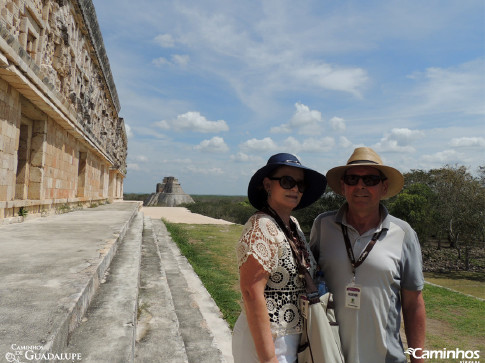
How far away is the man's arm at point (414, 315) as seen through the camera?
1.81m

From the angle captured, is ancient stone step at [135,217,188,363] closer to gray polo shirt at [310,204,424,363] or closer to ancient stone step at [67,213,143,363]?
ancient stone step at [67,213,143,363]

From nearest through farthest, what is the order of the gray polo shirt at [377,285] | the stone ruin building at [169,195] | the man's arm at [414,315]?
the gray polo shirt at [377,285], the man's arm at [414,315], the stone ruin building at [169,195]

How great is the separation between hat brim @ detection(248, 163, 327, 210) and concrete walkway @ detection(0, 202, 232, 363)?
44.4 inches

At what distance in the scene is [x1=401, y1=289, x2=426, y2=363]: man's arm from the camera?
181 centimetres

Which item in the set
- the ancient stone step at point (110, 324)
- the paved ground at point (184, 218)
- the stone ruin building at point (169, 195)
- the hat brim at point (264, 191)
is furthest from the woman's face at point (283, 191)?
the stone ruin building at point (169, 195)

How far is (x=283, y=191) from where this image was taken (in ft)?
5.98

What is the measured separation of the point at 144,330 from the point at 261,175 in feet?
5.72

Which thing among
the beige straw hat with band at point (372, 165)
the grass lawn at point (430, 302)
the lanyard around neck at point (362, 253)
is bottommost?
the grass lawn at point (430, 302)

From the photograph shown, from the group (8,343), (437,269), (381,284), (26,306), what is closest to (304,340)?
(381,284)

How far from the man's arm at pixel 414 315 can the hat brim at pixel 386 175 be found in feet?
2.09

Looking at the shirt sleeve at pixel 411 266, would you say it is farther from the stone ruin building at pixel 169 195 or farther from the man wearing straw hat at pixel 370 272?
the stone ruin building at pixel 169 195

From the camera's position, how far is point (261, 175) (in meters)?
1.91

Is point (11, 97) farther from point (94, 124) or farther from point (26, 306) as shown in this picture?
point (94, 124)

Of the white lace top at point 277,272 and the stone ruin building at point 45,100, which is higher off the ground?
the stone ruin building at point 45,100
